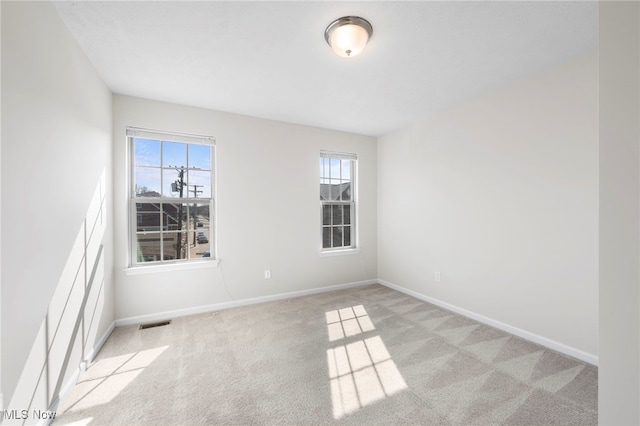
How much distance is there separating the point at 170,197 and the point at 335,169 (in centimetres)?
246

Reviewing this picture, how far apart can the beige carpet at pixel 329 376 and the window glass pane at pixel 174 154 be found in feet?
6.36

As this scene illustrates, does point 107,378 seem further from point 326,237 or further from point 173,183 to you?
point 326,237

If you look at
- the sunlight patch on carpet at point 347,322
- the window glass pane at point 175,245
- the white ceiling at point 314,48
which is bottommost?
the sunlight patch on carpet at point 347,322

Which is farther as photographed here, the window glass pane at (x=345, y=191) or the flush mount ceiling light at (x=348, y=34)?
the window glass pane at (x=345, y=191)

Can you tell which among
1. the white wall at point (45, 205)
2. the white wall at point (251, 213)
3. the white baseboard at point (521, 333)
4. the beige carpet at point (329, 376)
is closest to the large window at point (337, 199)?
the white wall at point (251, 213)

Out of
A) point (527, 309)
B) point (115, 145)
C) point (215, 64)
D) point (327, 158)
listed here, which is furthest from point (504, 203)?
point (115, 145)

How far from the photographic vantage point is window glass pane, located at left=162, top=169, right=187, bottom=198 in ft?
10.9

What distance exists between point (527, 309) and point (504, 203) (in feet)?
3.58

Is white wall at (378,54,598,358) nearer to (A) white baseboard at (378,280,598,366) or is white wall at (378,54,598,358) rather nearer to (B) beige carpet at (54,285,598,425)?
(A) white baseboard at (378,280,598,366)

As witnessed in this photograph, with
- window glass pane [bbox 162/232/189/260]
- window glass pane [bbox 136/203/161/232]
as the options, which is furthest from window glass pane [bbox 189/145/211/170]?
window glass pane [bbox 162/232/189/260]

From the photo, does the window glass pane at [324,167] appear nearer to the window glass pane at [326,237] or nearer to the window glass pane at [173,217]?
the window glass pane at [326,237]

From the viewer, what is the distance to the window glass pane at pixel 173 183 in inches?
130

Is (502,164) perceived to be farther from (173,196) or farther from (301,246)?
(173,196)

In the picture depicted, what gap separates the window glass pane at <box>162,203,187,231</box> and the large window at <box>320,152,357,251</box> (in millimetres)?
1989
